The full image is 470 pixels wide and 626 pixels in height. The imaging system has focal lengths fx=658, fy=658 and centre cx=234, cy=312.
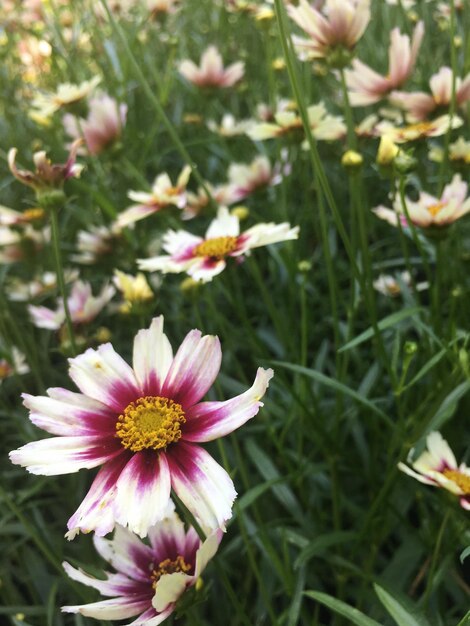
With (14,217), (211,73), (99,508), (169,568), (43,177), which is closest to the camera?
(99,508)

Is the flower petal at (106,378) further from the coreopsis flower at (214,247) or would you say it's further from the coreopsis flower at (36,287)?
the coreopsis flower at (36,287)

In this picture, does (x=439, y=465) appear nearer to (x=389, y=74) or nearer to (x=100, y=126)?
(x=389, y=74)

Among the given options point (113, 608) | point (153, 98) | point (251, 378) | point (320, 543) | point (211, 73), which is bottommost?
point (251, 378)

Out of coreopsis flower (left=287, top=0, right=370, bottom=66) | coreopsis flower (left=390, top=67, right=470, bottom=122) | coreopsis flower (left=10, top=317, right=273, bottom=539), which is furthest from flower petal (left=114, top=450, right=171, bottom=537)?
coreopsis flower (left=390, top=67, right=470, bottom=122)

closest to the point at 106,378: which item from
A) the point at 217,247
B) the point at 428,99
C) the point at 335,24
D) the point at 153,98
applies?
the point at 217,247

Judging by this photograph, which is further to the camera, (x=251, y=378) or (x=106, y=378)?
(x=251, y=378)

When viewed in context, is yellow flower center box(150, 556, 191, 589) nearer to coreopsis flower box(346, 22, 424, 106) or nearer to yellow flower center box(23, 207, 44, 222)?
yellow flower center box(23, 207, 44, 222)

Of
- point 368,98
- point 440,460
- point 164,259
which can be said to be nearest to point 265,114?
point 368,98

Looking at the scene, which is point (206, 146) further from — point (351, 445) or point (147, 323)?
point (351, 445)
